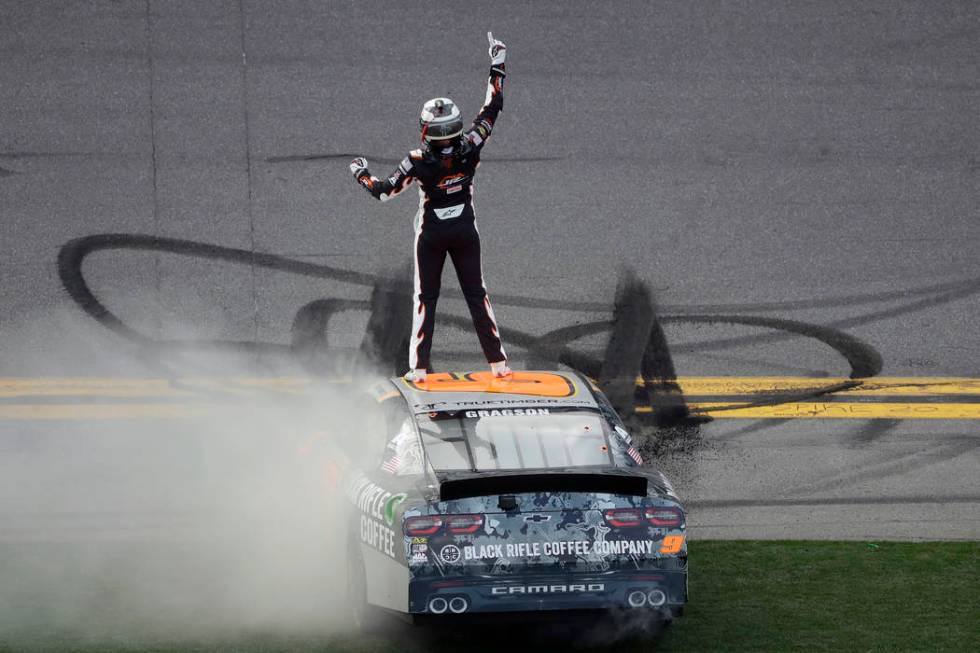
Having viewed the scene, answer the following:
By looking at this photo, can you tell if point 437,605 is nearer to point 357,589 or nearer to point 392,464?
point 357,589

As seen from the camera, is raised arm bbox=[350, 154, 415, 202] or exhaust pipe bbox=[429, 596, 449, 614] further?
raised arm bbox=[350, 154, 415, 202]

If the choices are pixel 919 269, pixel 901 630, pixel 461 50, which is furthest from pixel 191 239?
pixel 901 630

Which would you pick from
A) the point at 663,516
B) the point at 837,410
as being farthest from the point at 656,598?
the point at 837,410

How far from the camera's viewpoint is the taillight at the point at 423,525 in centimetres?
623

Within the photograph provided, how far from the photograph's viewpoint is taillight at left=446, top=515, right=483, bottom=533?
623cm

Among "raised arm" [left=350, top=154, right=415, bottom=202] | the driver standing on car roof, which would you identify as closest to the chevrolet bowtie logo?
the driver standing on car roof

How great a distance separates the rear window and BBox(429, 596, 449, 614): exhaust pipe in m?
0.84

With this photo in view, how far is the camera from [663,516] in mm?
6375

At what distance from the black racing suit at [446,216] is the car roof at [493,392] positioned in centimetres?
109

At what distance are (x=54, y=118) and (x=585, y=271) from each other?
5.35 metres

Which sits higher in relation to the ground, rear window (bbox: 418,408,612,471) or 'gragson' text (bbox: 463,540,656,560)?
rear window (bbox: 418,408,612,471)

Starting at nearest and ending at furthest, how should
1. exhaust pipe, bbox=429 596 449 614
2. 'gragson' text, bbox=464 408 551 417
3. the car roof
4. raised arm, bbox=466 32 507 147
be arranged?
1. exhaust pipe, bbox=429 596 449 614
2. 'gragson' text, bbox=464 408 551 417
3. the car roof
4. raised arm, bbox=466 32 507 147

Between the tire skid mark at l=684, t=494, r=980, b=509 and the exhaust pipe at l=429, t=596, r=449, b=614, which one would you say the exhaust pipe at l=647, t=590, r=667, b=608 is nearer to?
the exhaust pipe at l=429, t=596, r=449, b=614

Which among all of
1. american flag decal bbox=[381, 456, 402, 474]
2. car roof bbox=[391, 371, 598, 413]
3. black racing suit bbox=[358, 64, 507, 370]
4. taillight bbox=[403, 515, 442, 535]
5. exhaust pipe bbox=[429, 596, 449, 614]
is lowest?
exhaust pipe bbox=[429, 596, 449, 614]
